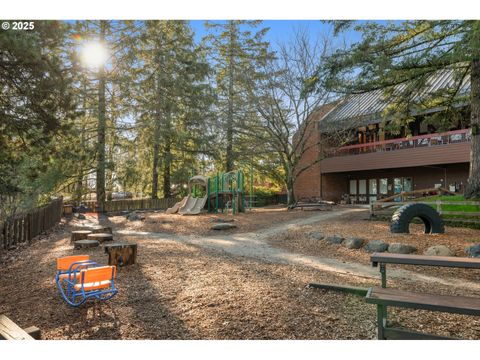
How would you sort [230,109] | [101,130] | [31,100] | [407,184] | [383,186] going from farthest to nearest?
[383,186], [407,184], [230,109], [101,130], [31,100]

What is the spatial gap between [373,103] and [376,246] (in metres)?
16.9

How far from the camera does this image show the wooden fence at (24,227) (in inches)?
349

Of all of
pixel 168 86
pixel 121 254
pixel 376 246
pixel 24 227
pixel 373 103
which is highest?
pixel 168 86

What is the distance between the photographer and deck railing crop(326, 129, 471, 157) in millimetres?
19188

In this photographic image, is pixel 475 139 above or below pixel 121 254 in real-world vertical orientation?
above

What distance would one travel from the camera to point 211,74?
73.7 feet

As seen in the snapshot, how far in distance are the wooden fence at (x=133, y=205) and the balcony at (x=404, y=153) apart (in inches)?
439

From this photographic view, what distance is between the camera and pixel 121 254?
618 centimetres

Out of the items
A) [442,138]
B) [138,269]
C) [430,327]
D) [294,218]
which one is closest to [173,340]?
[430,327]

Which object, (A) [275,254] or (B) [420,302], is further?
(A) [275,254]

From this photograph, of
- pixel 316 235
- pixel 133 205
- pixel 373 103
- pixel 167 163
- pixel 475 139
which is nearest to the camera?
pixel 316 235

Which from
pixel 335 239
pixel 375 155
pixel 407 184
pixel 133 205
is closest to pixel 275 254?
pixel 335 239

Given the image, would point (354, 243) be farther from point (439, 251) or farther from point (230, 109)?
point (230, 109)

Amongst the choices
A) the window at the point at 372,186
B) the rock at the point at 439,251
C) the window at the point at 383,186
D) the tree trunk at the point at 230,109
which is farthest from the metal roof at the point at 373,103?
the rock at the point at 439,251
